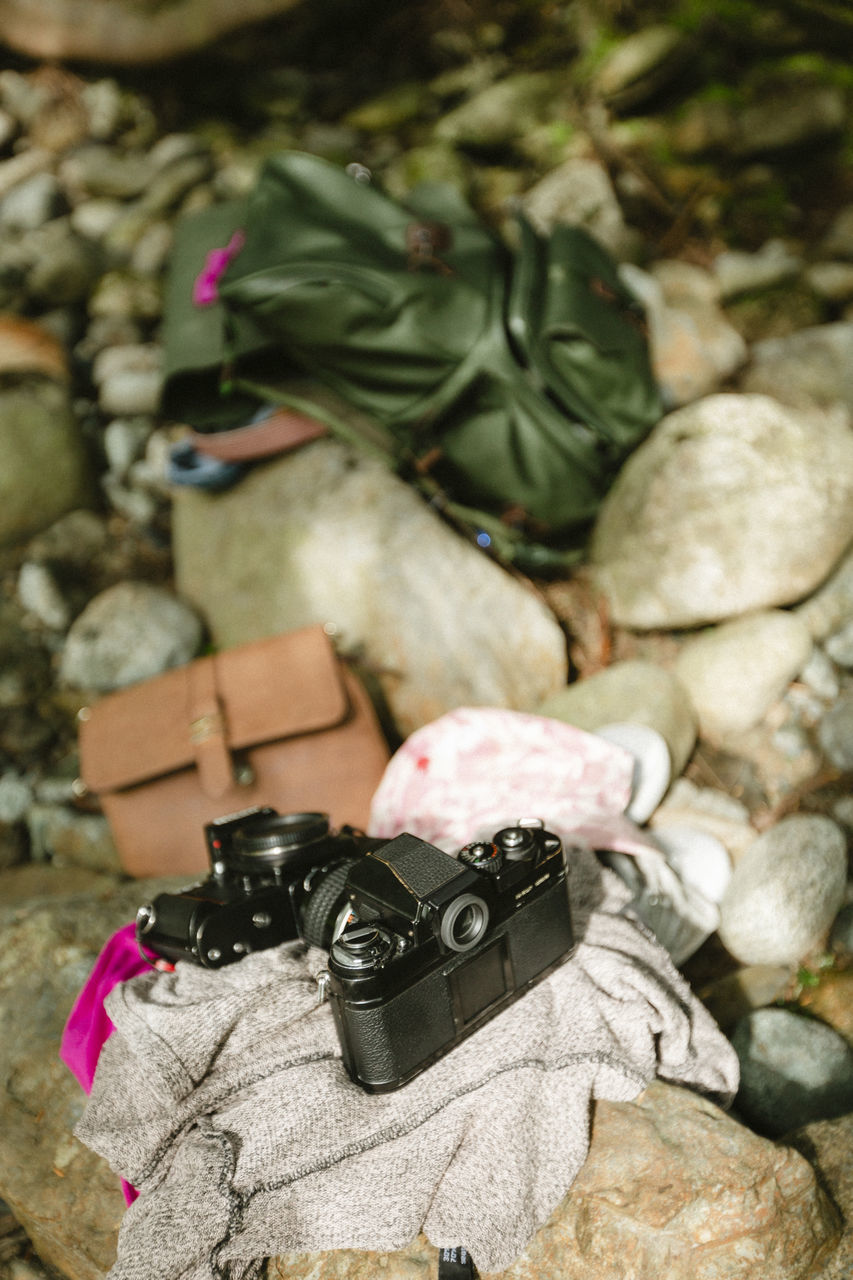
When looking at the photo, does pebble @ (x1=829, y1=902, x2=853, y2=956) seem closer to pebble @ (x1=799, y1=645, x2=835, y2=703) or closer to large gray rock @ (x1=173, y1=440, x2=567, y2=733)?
pebble @ (x1=799, y1=645, x2=835, y2=703)

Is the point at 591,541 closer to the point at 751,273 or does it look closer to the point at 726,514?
the point at 726,514

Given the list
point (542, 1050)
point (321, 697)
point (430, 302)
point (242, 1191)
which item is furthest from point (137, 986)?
point (430, 302)

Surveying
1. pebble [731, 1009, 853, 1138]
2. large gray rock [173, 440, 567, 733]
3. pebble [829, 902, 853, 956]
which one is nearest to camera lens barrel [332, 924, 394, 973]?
pebble [731, 1009, 853, 1138]

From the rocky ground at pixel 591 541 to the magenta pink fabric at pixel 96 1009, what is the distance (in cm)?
13

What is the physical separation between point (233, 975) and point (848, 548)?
6.52 ft

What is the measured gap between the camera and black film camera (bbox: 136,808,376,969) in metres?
1.33

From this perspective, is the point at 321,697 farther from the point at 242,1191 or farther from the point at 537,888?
the point at 242,1191

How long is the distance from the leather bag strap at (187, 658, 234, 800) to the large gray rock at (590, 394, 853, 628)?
1204 millimetres

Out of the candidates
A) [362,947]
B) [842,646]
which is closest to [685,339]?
[842,646]

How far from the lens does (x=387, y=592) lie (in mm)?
2365

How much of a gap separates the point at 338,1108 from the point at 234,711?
987mm

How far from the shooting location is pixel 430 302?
2.24m

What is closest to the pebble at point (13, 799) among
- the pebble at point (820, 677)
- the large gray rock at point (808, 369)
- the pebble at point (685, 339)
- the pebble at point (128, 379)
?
the pebble at point (128, 379)

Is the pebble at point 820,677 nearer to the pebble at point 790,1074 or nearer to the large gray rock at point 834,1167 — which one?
the pebble at point 790,1074
